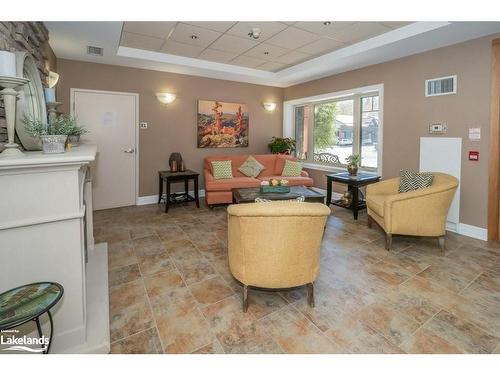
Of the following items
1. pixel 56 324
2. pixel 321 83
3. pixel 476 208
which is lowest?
pixel 56 324

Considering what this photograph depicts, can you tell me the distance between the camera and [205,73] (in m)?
5.48

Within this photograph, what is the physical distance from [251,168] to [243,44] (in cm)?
232

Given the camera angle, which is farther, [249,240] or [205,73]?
[205,73]

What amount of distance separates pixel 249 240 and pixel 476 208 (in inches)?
136

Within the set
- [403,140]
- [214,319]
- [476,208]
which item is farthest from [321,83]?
[214,319]

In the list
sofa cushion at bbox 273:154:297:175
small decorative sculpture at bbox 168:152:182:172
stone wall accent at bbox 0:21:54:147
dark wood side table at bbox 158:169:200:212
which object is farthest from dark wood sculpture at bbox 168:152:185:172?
stone wall accent at bbox 0:21:54:147

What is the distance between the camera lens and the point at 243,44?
4281mm

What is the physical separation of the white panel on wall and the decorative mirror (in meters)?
4.68

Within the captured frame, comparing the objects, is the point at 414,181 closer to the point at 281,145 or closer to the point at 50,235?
the point at 281,145

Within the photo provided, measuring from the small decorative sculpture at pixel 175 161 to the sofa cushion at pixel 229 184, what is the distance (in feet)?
2.47

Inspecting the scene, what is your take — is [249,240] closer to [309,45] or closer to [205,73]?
[309,45]

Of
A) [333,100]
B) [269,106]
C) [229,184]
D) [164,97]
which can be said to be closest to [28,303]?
[229,184]
